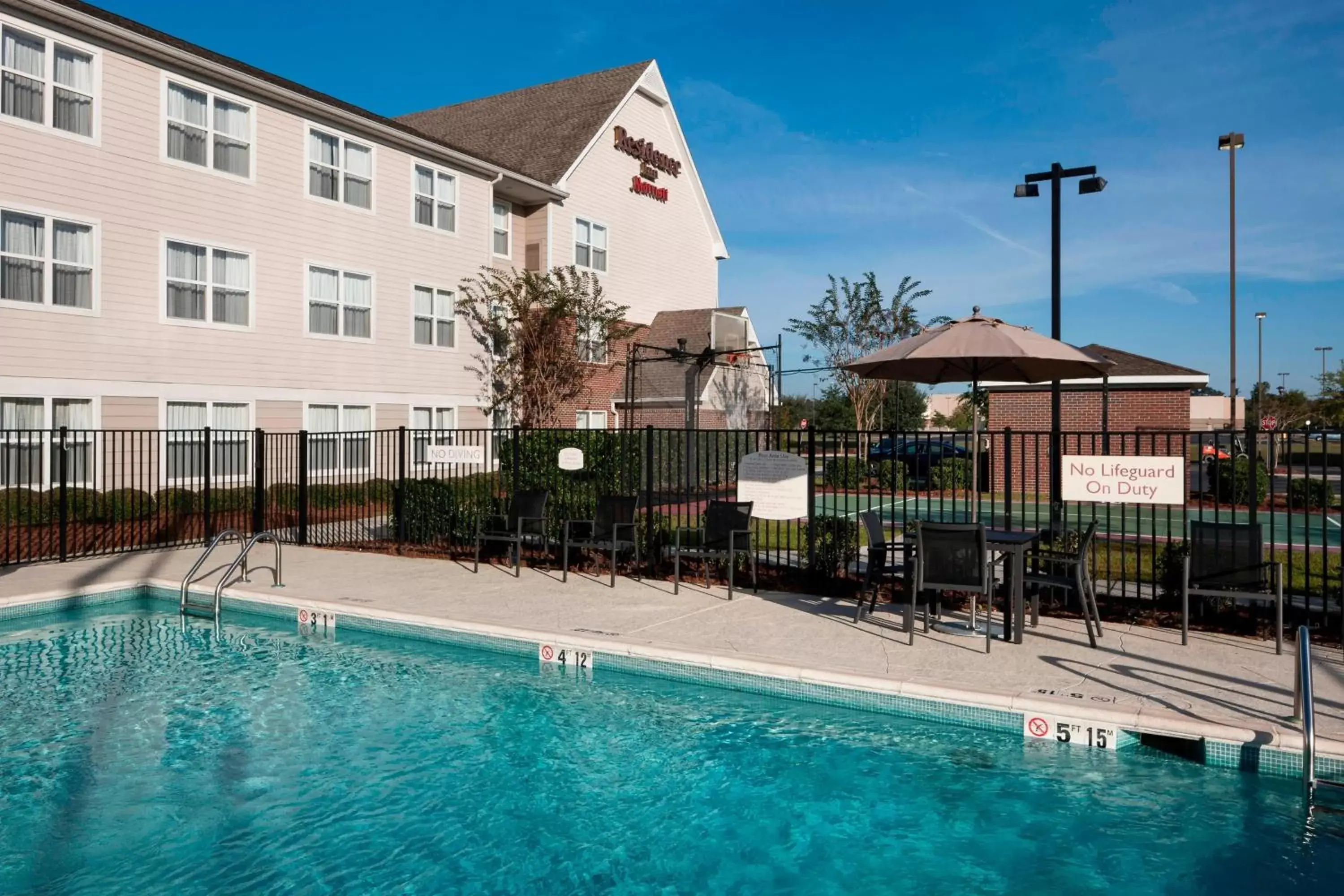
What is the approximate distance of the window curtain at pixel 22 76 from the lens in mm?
15477

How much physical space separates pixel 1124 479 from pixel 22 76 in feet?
58.3

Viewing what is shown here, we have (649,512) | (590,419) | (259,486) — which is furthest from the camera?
(590,419)

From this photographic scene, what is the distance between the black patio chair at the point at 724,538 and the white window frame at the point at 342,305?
511 inches

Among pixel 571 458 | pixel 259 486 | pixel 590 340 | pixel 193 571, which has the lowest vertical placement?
pixel 193 571

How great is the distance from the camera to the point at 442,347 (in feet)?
79.0

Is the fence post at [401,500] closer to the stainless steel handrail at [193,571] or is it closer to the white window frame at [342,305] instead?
the stainless steel handrail at [193,571]

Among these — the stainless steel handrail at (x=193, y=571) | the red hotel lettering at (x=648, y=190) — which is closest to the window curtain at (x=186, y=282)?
the stainless steel handrail at (x=193, y=571)

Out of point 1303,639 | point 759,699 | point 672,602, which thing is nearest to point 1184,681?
point 1303,639

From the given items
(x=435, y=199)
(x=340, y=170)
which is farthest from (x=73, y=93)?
(x=435, y=199)

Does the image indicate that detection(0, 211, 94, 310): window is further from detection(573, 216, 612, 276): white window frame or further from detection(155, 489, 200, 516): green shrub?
detection(573, 216, 612, 276): white window frame

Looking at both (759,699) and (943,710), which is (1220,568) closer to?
(943,710)

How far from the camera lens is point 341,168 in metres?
21.2

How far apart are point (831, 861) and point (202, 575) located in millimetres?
9978

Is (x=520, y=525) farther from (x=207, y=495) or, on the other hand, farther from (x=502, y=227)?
(x=502, y=227)
